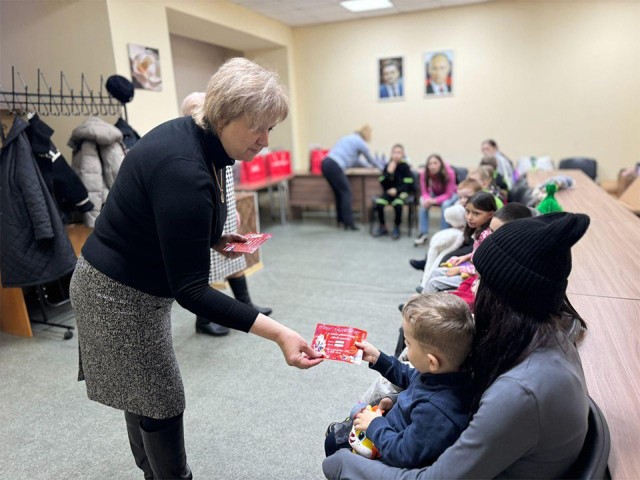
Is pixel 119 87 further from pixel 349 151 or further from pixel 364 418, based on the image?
pixel 349 151

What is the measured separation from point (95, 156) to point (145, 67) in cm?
139

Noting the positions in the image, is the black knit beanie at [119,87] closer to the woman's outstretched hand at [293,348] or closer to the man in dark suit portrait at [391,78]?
the woman's outstretched hand at [293,348]

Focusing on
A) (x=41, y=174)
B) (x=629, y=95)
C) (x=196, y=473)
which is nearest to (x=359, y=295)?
(x=196, y=473)

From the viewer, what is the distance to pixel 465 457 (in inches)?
33.3

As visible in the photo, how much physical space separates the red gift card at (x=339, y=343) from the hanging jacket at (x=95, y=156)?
2.33m

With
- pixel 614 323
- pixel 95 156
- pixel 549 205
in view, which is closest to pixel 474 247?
pixel 549 205

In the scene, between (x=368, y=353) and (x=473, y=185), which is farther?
(x=473, y=185)

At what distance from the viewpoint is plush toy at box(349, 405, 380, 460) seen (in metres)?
1.16

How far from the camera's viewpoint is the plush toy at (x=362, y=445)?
116 cm

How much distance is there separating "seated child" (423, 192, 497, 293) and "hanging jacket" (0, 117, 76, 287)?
2.33 metres

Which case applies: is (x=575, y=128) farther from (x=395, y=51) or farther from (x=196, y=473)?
(x=196, y=473)

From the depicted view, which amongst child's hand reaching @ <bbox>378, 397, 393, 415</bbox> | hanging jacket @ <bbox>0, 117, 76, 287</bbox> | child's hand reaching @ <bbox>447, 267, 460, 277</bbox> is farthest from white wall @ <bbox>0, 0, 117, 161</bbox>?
child's hand reaching @ <bbox>378, 397, 393, 415</bbox>

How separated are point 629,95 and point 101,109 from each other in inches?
249

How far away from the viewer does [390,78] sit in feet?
→ 22.2
